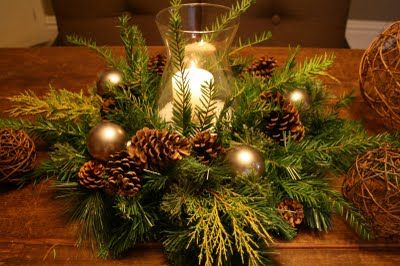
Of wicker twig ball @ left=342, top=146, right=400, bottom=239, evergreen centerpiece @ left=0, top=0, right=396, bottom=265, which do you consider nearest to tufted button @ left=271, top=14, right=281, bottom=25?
evergreen centerpiece @ left=0, top=0, right=396, bottom=265

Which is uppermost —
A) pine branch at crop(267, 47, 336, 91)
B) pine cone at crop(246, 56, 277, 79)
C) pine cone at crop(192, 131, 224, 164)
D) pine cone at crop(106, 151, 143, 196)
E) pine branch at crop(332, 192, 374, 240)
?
pine branch at crop(267, 47, 336, 91)

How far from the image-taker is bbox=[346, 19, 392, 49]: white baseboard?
6.67 feet

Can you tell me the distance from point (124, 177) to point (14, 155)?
0.67ft

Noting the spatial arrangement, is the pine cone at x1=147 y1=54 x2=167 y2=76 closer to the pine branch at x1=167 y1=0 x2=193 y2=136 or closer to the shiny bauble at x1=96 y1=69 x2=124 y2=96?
the shiny bauble at x1=96 y1=69 x2=124 y2=96

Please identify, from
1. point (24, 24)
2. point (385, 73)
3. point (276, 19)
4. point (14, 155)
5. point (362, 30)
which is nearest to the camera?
point (14, 155)

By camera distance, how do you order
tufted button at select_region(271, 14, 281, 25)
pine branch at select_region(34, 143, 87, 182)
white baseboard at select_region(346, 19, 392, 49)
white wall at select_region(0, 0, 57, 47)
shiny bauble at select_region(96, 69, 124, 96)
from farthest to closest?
1. white baseboard at select_region(346, 19, 392, 49)
2. white wall at select_region(0, 0, 57, 47)
3. tufted button at select_region(271, 14, 281, 25)
4. shiny bauble at select_region(96, 69, 124, 96)
5. pine branch at select_region(34, 143, 87, 182)

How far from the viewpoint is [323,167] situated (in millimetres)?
573

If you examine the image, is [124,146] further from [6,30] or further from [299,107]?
[6,30]

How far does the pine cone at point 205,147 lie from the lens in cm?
48

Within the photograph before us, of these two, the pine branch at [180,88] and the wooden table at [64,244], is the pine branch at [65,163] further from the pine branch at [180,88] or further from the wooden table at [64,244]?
the pine branch at [180,88]

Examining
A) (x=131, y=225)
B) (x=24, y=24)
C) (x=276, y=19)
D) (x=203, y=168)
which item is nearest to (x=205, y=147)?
(x=203, y=168)

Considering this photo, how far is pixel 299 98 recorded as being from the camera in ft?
2.08

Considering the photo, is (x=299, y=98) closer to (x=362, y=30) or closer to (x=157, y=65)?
(x=157, y=65)

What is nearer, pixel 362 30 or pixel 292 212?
pixel 292 212
